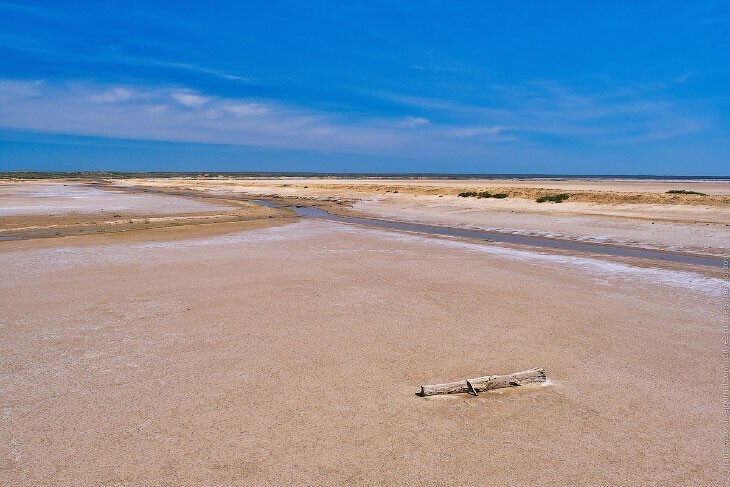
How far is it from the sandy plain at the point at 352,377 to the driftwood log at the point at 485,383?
124 mm

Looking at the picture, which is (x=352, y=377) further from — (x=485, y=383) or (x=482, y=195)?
(x=482, y=195)

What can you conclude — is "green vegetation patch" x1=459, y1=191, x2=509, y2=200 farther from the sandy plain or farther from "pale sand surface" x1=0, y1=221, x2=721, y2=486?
"pale sand surface" x1=0, y1=221, x2=721, y2=486

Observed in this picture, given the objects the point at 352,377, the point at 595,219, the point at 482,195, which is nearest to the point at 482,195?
the point at 482,195

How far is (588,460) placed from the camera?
14.1 feet

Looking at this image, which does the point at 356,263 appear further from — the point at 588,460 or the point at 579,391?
the point at 588,460

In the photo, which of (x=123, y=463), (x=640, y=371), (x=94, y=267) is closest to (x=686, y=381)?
(x=640, y=371)

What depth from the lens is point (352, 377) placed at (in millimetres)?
5973

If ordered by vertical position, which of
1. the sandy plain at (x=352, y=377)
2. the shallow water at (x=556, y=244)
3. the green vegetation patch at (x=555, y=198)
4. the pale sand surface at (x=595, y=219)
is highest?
the green vegetation patch at (x=555, y=198)

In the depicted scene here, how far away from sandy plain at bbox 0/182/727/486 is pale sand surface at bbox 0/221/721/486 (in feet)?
0.09

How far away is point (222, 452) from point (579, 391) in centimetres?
399

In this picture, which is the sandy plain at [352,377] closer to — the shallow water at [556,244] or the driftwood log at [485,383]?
the driftwood log at [485,383]

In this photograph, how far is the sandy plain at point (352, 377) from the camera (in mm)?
4238

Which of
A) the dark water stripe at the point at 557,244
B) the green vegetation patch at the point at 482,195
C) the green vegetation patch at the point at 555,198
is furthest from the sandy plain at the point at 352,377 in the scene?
the green vegetation patch at the point at 482,195

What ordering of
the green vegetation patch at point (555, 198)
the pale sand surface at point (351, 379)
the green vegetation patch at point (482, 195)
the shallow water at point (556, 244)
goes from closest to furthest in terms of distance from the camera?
the pale sand surface at point (351, 379) < the shallow water at point (556, 244) < the green vegetation patch at point (555, 198) < the green vegetation patch at point (482, 195)
